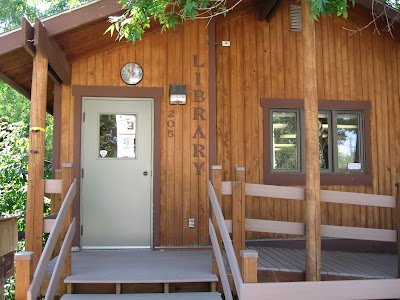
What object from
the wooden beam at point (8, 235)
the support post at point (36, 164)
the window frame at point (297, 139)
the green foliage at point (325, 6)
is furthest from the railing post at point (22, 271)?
the window frame at point (297, 139)

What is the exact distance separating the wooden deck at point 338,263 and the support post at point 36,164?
2.29m

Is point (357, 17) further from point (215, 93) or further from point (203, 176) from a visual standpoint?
point (203, 176)

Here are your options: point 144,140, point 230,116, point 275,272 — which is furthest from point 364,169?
point 144,140

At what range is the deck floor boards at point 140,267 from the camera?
4.05m

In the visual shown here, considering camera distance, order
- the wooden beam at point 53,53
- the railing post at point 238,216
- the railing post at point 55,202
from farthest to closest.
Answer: the railing post at point 55,202 → the wooden beam at point 53,53 → the railing post at point 238,216

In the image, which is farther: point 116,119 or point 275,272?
point 116,119

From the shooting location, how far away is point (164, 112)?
565 centimetres

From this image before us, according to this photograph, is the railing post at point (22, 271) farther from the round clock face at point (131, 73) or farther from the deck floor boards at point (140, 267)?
the round clock face at point (131, 73)

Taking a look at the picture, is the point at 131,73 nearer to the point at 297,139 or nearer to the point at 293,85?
the point at 293,85

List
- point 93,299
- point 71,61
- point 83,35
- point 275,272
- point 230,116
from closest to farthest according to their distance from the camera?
point 93,299, point 275,272, point 83,35, point 71,61, point 230,116

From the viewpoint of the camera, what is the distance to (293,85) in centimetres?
621

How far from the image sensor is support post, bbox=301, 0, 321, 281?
3977 mm

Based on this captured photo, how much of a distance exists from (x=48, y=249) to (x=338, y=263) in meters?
3.42

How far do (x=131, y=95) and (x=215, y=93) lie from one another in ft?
3.91
